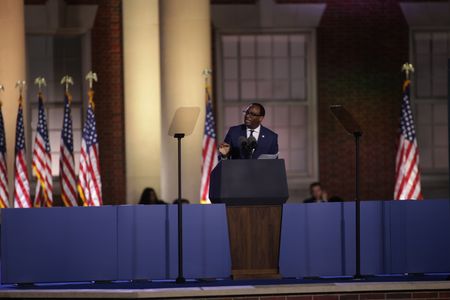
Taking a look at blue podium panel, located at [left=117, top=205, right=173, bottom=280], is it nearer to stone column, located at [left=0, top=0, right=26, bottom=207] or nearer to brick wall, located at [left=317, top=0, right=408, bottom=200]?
stone column, located at [left=0, top=0, right=26, bottom=207]

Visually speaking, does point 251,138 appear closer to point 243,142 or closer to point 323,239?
point 243,142

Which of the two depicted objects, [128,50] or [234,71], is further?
[234,71]

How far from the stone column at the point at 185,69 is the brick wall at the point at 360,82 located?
3.87 meters

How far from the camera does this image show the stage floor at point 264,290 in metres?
10.9

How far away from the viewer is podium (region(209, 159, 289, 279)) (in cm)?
1143

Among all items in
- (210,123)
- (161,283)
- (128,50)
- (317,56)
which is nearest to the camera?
(161,283)

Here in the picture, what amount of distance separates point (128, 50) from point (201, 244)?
8492mm

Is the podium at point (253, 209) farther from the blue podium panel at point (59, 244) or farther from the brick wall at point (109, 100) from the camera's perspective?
the brick wall at point (109, 100)

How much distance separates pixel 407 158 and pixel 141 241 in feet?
20.6

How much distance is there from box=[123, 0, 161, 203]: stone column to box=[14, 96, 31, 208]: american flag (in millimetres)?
2766

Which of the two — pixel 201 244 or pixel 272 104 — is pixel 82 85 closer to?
pixel 272 104


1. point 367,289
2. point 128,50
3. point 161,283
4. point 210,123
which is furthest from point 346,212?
point 128,50

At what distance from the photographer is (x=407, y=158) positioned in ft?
56.1

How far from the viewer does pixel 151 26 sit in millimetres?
19938
